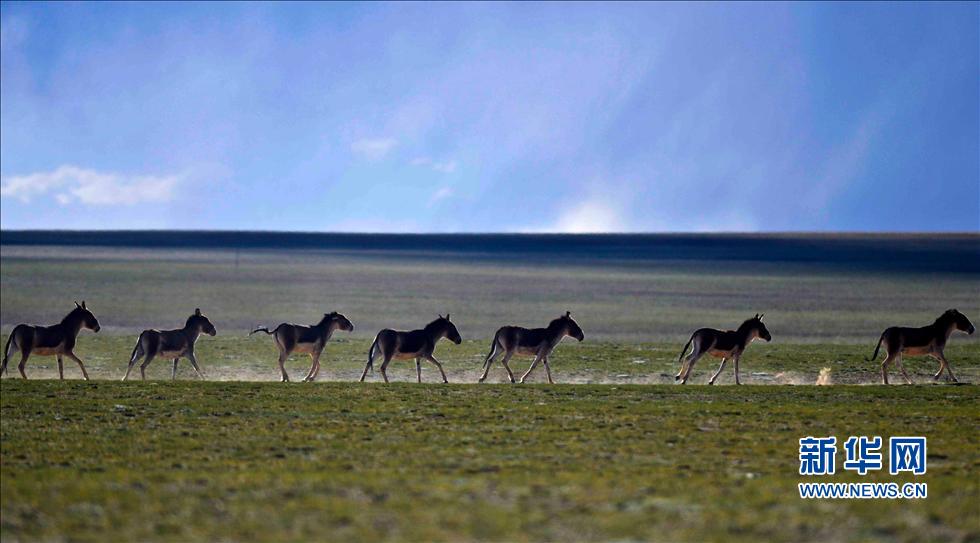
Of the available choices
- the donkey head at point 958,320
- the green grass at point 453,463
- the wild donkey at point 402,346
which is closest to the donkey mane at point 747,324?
the green grass at point 453,463

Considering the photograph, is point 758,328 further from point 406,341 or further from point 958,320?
point 406,341

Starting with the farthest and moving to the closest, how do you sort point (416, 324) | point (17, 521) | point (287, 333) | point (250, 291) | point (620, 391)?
1. point (250, 291)
2. point (416, 324)
3. point (287, 333)
4. point (620, 391)
5. point (17, 521)

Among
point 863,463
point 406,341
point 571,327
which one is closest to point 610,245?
point 571,327

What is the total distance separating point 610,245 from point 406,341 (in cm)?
10107

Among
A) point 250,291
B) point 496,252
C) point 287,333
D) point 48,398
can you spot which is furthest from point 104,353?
point 496,252

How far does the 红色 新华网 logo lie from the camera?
13664mm

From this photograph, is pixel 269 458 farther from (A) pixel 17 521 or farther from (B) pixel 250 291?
(B) pixel 250 291

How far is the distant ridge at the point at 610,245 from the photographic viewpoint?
102188mm

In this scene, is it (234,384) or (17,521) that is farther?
(234,384)

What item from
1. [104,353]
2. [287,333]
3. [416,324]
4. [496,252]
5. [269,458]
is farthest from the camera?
[496,252]

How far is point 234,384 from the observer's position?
77.9 ft

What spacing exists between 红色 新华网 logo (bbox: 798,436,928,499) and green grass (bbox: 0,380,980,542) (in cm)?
26

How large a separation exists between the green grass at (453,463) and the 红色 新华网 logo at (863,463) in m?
0.26

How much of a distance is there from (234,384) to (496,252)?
305ft
